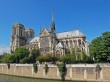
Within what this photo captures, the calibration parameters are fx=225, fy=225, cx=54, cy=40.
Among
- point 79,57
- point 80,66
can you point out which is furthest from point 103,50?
point 79,57

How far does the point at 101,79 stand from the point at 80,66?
5327 millimetres

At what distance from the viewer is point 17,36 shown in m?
98.4

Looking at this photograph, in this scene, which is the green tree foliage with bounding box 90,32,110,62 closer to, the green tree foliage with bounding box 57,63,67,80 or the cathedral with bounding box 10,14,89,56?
the green tree foliage with bounding box 57,63,67,80

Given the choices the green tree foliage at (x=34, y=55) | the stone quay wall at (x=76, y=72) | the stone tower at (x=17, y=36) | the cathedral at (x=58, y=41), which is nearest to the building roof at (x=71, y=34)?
the cathedral at (x=58, y=41)

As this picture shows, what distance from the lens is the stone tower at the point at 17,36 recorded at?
97.2 meters

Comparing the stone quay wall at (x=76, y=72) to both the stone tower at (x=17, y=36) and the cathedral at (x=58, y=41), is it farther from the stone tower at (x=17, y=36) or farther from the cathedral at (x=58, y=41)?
the stone tower at (x=17, y=36)

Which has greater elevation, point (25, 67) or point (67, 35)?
point (67, 35)

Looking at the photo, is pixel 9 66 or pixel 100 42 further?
pixel 9 66

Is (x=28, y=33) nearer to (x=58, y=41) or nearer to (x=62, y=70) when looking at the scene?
(x=58, y=41)

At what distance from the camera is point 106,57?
1919 inches

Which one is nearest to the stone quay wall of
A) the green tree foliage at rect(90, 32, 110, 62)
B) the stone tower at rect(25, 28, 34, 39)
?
the green tree foliage at rect(90, 32, 110, 62)

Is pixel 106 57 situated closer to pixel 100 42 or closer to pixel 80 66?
pixel 100 42

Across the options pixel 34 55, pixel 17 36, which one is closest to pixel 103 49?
pixel 34 55

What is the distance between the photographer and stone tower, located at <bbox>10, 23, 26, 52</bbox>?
319 ft
